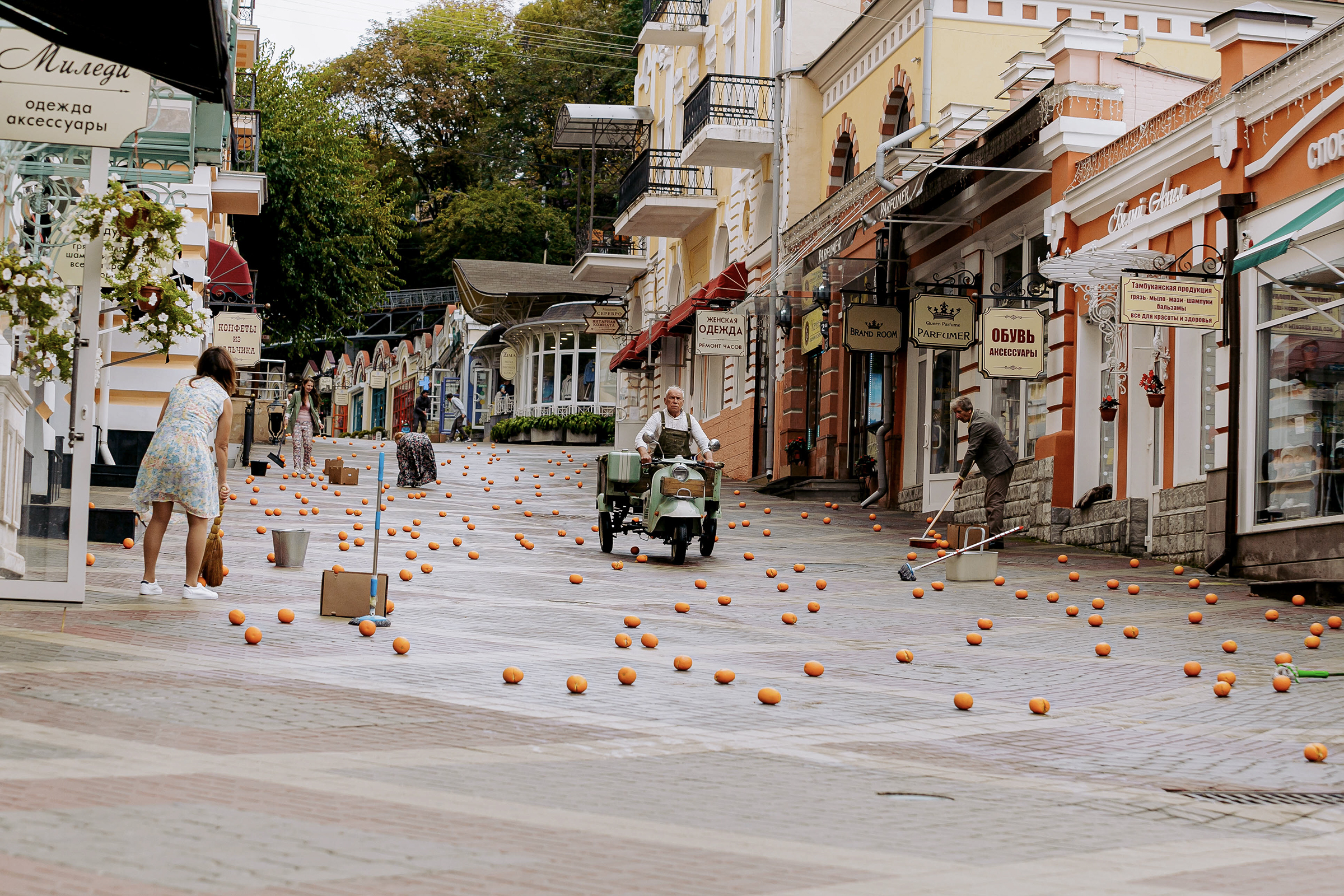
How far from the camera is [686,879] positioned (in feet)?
13.5

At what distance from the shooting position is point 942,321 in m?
21.0

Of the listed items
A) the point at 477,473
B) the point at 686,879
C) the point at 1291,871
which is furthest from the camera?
the point at 477,473

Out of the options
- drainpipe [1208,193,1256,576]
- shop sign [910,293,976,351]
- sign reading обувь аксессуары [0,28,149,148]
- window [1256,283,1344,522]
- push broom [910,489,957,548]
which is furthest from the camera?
shop sign [910,293,976,351]

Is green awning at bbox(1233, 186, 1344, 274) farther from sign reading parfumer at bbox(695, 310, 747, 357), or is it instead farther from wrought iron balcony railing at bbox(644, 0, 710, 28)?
wrought iron balcony railing at bbox(644, 0, 710, 28)

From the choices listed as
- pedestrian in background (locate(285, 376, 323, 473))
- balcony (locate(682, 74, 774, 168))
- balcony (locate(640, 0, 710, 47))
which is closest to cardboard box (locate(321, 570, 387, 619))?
pedestrian in background (locate(285, 376, 323, 473))

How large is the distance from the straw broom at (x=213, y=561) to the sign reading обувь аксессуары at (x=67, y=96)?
2665 mm

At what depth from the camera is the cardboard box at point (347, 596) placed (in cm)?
991

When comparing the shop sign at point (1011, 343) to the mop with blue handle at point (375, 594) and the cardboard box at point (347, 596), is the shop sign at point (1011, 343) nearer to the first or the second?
the mop with blue handle at point (375, 594)

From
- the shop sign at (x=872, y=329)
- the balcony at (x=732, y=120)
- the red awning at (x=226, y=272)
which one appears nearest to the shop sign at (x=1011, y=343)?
the shop sign at (x=872, y=329)

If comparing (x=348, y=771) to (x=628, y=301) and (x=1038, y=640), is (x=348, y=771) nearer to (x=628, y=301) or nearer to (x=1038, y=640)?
(x=1038, y=640)

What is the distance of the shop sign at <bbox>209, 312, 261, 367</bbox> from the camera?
2828cm

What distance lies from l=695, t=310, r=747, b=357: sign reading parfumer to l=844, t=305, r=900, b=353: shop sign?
7.47 metres

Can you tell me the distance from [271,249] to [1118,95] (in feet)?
94.9

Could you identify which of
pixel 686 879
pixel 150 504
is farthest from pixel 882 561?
pixel 686 879
